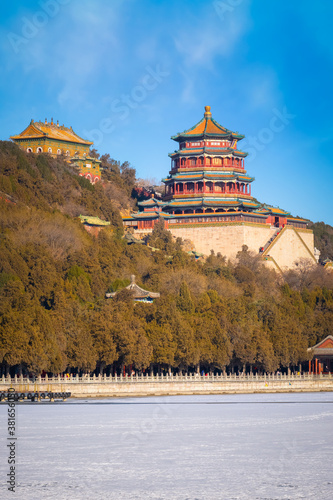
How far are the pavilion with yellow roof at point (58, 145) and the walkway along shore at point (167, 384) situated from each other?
135 feet

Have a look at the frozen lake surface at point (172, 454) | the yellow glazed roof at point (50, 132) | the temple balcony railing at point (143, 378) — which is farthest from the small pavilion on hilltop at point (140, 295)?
the yellow glazed roof at point (50, 132)

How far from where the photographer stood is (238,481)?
74.4 ft

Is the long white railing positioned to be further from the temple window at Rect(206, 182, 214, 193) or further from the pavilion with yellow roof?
the pavilion with yellow roof

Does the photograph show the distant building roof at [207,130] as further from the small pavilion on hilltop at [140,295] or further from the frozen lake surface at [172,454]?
the frozen lake surface at [172,454]

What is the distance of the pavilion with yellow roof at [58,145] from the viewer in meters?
103

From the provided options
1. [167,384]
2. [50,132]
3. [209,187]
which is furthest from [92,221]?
[167,384]

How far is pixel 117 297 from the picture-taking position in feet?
225

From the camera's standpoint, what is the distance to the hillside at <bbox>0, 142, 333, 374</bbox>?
5750 cm

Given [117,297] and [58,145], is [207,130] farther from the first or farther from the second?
[117,297]

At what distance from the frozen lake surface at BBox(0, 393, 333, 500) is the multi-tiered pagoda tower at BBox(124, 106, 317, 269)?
46655 mm

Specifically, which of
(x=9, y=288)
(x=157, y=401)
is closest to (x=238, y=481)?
(x=157, y=401)

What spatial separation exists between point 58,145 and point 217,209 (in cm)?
2127

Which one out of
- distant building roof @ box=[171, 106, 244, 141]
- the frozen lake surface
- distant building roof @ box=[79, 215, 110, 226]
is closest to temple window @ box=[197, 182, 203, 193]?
distant building roof @ box=[171, 106, 244, 141]

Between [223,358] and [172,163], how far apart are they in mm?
39390
